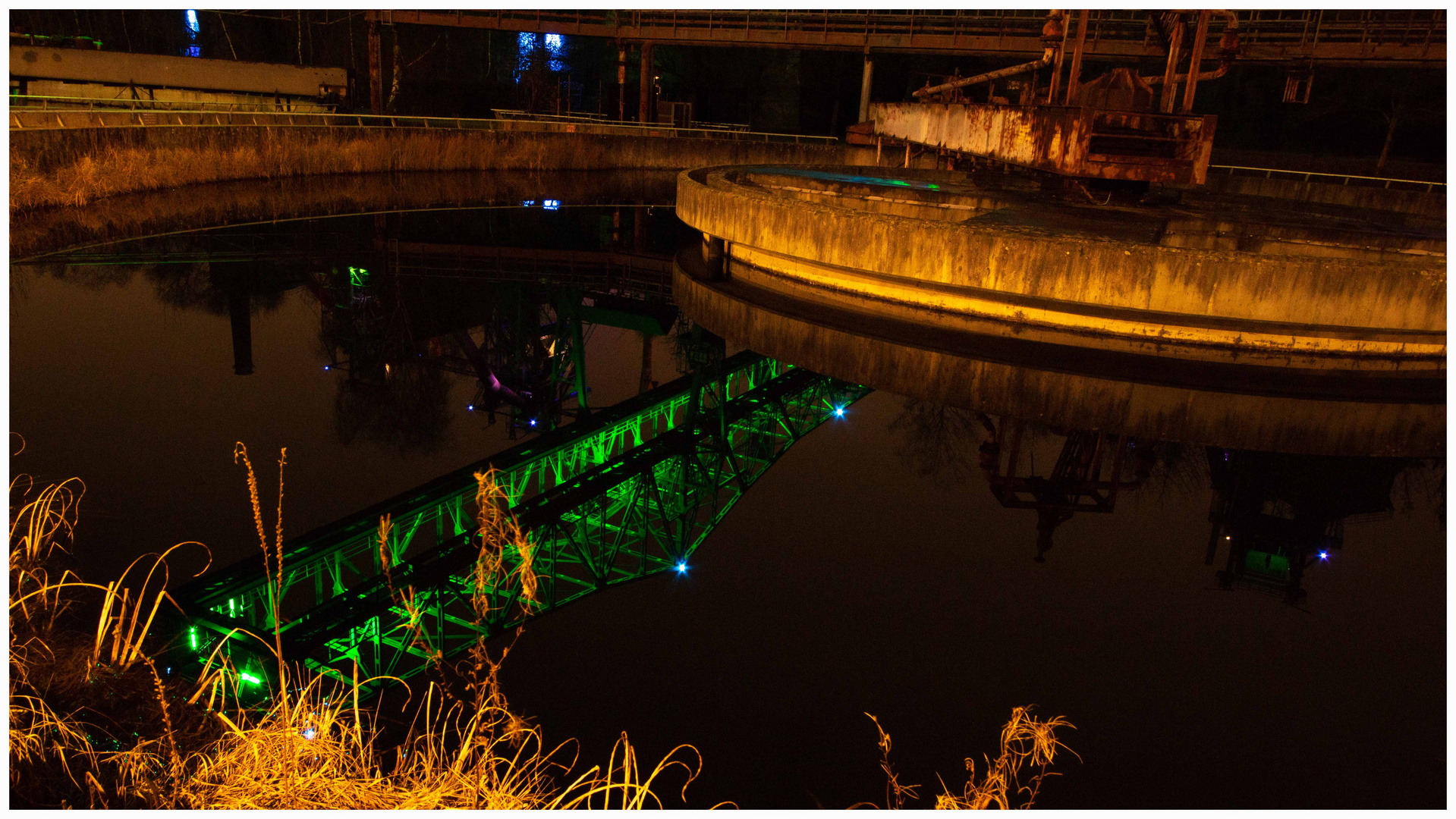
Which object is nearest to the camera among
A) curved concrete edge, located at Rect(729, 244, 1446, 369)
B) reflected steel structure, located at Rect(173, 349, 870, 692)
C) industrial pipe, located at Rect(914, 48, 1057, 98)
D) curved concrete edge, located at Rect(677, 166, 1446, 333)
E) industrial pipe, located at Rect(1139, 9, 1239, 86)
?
reflected steel structure, located at Rect(173, 349, 870, 692)

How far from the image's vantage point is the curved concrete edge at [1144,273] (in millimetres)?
9312

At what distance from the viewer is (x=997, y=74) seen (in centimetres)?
1744

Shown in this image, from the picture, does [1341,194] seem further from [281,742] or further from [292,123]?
[292,123]

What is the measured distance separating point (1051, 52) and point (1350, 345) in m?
7.21

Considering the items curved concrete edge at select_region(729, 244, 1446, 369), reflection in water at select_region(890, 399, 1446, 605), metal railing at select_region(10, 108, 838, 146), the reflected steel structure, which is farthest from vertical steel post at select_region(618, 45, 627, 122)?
reflection in water at select_region(890, 399, 1446, 605)

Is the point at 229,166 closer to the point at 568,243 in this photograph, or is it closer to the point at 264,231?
the point at 264,231

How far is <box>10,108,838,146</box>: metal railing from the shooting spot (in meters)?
17.7

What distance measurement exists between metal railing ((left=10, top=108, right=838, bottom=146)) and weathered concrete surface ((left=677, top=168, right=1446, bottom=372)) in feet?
42.3

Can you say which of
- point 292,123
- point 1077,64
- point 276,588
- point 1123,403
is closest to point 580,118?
point 292,123

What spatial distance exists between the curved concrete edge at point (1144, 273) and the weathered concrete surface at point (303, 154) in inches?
499

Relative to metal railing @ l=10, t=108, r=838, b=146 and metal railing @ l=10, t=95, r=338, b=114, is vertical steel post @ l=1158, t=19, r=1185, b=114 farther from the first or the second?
metal railing @ l=10, t=95, r=338, b=114

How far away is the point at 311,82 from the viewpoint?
30828mm

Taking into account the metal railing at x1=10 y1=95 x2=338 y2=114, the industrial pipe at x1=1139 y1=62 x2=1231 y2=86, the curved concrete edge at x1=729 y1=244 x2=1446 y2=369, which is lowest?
the curved concrete edge at x1=729 y1=244 x2=1446 y2=369

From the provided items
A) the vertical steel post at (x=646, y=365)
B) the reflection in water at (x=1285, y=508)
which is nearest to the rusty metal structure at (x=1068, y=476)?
the reflection in water at (x=1285, y=508)
